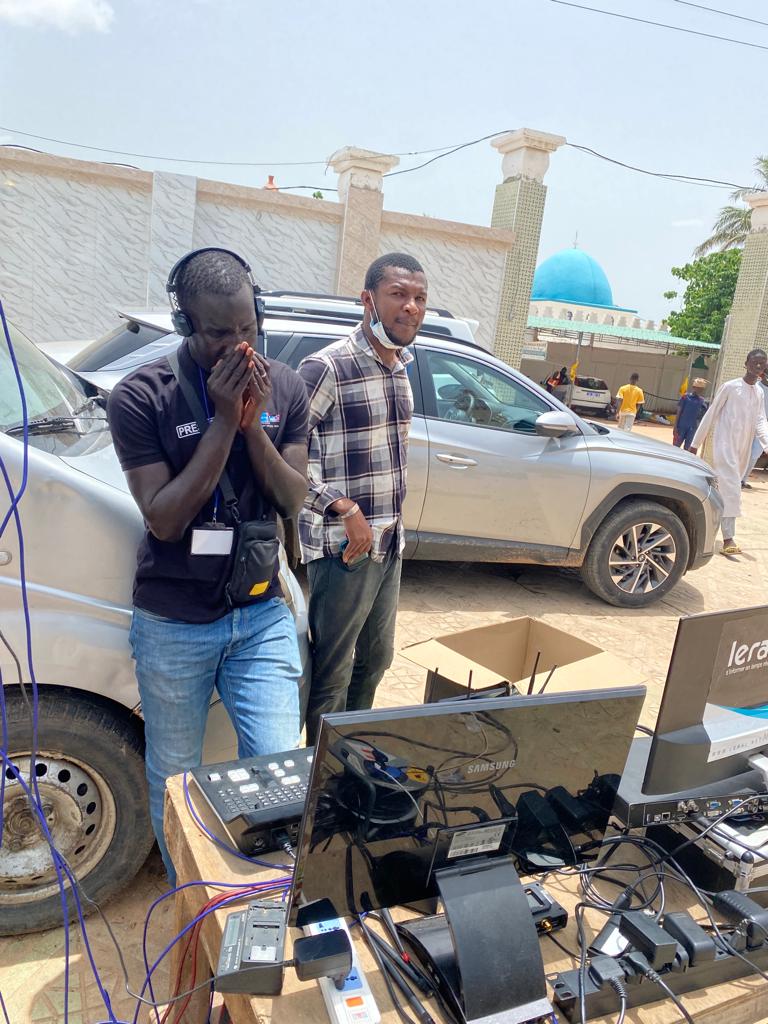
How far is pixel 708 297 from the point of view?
34.3 meters

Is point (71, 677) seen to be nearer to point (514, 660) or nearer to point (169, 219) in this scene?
point (514, 660)

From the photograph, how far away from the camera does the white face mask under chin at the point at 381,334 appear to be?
2.85 meters

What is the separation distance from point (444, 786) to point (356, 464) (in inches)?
65.0

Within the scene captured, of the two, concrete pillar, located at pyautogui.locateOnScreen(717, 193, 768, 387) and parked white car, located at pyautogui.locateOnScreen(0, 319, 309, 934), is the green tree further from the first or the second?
parked white car, located at pyautogui.locateOnScreen(0, 319, 309, 934)

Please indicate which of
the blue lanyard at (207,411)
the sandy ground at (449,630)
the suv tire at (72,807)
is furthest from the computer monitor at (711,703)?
the sandy ground at (449,630)

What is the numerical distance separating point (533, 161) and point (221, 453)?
1378cm

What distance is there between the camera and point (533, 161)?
14031 millimetres

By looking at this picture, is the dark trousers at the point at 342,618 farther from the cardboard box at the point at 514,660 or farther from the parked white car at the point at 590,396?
the parked white car at the point at 590,396

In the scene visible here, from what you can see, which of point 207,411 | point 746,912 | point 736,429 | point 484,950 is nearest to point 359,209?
point 736,429

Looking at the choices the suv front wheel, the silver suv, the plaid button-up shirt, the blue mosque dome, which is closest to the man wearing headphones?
the plaid button-up shirt

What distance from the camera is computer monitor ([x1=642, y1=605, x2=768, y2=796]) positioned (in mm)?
1672

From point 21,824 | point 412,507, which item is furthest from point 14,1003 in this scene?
point 412,507

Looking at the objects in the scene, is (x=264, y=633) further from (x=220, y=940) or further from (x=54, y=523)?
(x=220, y=940)

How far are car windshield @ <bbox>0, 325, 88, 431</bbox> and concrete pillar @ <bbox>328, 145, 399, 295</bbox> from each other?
33.7 feet
